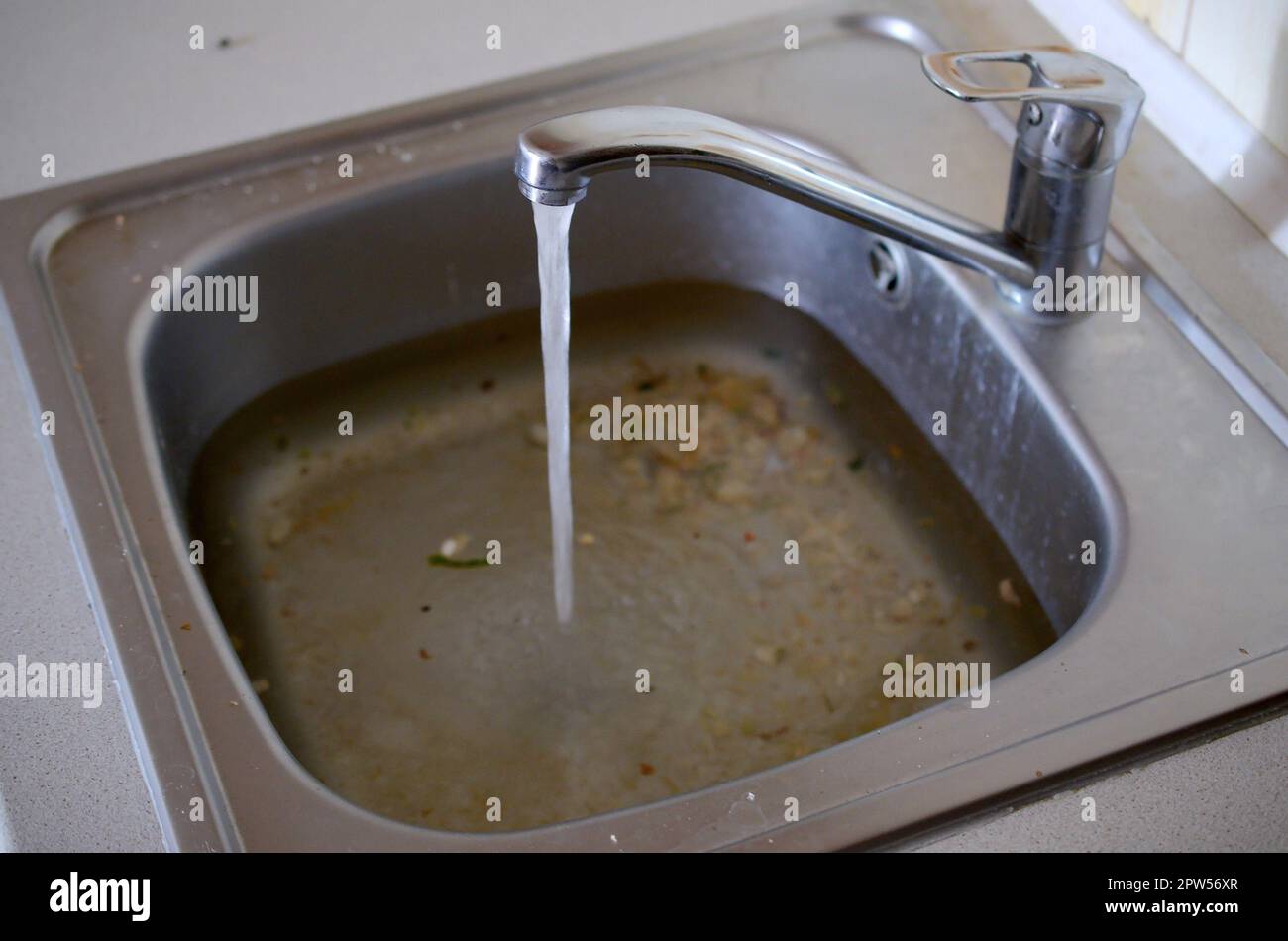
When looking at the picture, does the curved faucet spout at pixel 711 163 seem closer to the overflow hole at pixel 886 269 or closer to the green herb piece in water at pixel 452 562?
the overflow hole at pixel 886 269

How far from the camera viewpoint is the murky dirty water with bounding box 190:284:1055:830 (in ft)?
2.73

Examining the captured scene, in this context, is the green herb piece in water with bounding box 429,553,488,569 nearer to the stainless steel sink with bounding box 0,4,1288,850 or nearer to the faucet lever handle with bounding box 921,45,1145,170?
the stainless steel sink with bounding box 0,4,1288,850

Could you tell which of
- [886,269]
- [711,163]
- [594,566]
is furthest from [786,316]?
[711,163]

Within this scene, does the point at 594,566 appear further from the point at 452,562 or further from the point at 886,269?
the point at 886,269

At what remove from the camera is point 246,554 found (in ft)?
3.03

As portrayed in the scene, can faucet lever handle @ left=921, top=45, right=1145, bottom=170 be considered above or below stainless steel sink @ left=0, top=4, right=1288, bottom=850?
above

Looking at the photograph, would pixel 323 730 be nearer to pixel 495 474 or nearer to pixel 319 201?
pixel 495 474

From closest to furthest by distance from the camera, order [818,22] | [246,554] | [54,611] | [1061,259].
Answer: [54,611] → [1061,259] → [246,554] → [818,22]

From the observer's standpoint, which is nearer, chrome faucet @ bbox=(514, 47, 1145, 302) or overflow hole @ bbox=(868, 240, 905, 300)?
chrome faucet @ bbox=(514, 47, 1145, 302)

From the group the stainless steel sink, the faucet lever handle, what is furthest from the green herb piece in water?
the faucet lever handle

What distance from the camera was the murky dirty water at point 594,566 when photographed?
0.83 meters

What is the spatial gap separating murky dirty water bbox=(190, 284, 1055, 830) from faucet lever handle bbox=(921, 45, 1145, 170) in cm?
25

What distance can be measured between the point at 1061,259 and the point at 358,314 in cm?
49
